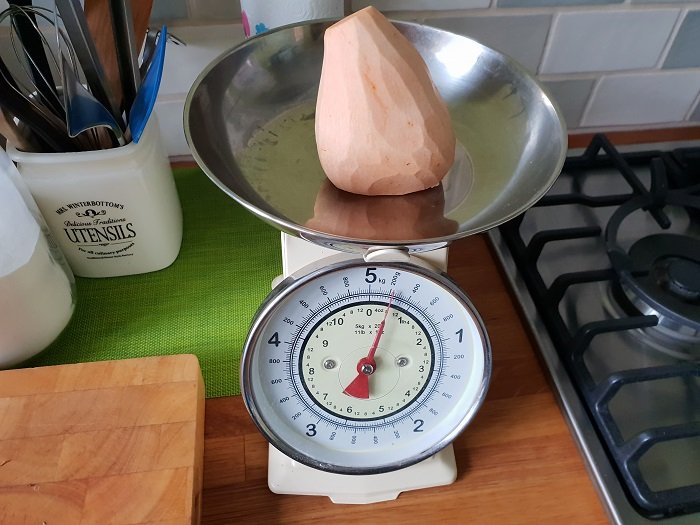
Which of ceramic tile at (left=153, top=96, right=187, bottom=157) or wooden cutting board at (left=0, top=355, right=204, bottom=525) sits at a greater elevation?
ceramic tile at (left=153, top=96, right=187, bottom=157)

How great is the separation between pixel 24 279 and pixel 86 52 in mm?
226

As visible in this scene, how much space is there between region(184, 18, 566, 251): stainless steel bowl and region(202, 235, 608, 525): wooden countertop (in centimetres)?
25

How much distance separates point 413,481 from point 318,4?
48cm

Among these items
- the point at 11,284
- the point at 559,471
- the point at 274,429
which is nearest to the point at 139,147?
the point at 11,284

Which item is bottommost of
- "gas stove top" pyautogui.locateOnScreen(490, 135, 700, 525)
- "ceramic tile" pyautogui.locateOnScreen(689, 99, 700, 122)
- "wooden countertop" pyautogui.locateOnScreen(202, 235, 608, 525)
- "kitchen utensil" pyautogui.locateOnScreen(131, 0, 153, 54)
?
"wooden countertop" pyautogui.locateOnScreen(202, 235, 608, 525)

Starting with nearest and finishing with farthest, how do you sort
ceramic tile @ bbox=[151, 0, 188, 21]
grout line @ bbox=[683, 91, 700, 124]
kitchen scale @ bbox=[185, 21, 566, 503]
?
kitchen scale @ bbox=[185, 21, 566, 503] → ceramic tile @ bbox=[151, 0, 188, 21] → grout line @ bbox=[683, 91, 700, 124]

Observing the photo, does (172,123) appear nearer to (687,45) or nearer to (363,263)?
(363,263)

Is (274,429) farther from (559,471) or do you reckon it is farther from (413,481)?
(559,471)

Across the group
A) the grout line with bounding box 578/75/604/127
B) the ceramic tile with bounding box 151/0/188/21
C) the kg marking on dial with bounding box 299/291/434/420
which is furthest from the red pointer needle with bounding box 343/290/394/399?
the grout line with bounding box 578/75/604/127

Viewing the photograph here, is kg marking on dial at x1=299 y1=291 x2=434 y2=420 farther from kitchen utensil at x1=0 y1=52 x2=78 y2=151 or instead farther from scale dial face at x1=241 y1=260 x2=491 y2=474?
kitchen utensil at x1=0 y1=52 x2=78 y2=151

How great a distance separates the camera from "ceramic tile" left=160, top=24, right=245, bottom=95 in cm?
72

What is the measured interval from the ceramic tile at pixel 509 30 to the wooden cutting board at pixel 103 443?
522 mm

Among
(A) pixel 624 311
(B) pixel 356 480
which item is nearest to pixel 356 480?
(B) pixel 356 480

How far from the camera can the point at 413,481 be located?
22.0 inches
